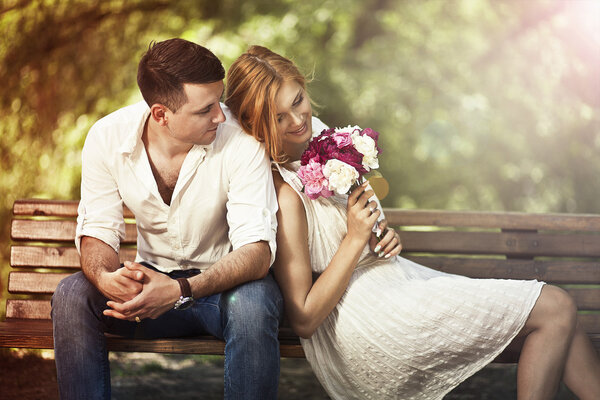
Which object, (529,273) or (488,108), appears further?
(488,108)

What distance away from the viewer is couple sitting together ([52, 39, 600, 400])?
241 centimetres

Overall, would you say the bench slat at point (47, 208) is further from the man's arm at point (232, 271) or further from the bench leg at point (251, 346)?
the bench leg at point (251, 346)

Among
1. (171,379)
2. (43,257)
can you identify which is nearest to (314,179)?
(43,257)

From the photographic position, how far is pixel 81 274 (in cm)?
259

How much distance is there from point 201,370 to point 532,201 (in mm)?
3401

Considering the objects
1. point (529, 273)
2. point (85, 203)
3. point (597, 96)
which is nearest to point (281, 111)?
point (85, 203)

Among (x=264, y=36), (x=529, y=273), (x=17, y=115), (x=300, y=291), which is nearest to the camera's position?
(x=300, y=291)

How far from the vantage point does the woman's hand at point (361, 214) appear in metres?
2.60

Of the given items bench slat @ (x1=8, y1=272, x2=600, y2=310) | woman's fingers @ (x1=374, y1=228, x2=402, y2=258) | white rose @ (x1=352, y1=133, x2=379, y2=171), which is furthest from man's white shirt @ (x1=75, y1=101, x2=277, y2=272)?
bench slat @ (x1=8, y1=272, x2=600, y2=310)

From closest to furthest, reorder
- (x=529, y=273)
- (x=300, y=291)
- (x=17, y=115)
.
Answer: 1. (x=300, y=291)
2. (x=529, y=273)
3. (x=17, y=115)

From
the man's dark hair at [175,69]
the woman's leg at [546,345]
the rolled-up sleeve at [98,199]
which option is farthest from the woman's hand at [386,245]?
the rolled-up sleeve at [98,199]

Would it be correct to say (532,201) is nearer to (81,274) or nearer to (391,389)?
(391,389)

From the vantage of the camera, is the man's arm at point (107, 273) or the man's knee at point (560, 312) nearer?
the man's arm at point (107, 273)

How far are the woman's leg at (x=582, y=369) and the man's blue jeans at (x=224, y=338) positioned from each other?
1.15m
